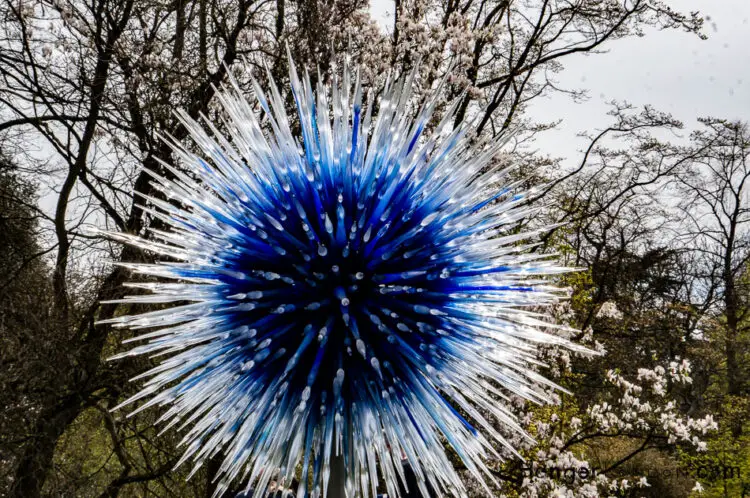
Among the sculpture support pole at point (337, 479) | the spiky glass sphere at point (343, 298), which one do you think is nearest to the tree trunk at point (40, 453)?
the spiky glass sphere at point (343, 298)

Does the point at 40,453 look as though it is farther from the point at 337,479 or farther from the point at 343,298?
the point at 343,298

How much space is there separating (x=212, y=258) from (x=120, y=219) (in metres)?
4.67

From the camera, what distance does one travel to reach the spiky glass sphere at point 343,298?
1799 millimetres

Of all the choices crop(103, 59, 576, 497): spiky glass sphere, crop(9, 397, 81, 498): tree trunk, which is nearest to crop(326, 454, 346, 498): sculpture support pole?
crop(103, 59, 576, 497): spiky glass sphere

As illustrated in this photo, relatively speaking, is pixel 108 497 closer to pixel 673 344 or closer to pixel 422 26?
pixel 422 26

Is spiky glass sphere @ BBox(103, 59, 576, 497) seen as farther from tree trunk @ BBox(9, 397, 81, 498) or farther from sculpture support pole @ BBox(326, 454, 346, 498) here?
tree trunk @ BBox(9, 397, 81, 498)

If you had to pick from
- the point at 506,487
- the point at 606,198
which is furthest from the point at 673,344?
the point at 506,487

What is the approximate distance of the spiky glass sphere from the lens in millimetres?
1799

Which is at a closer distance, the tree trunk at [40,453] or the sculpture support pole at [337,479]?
the sculpture support pole at [337,479]

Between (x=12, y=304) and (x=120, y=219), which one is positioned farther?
(x=120, y=219)

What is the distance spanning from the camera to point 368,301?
181 centimetres

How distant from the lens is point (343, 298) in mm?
1696

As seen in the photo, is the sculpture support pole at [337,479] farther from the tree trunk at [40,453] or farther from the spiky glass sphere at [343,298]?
the tree trunk at [40,453]

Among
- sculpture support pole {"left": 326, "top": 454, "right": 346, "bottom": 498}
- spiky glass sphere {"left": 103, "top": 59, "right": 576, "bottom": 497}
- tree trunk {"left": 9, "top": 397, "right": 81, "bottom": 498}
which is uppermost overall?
spiky glass sphere {"left": 103, "top": 59, "right": 576, "bottom": 497}
